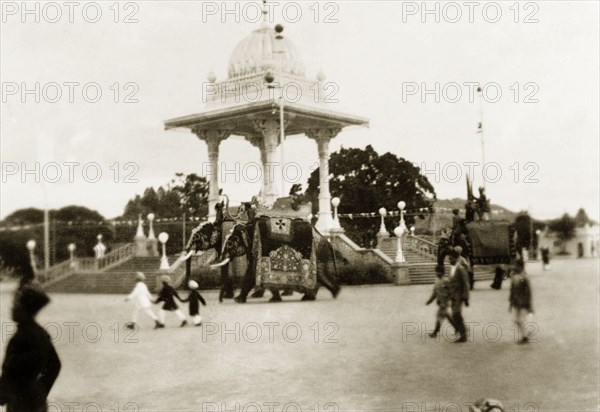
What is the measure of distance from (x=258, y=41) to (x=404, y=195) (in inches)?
312

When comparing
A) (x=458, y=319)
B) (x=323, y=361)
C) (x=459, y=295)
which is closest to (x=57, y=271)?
(x=323, y=361)

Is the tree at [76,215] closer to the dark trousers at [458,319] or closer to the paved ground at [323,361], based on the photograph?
the paved ground at [323,361]

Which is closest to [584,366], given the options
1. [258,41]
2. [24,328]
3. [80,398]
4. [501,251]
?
[80,398]

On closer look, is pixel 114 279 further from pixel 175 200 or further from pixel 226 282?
pixel 175 200

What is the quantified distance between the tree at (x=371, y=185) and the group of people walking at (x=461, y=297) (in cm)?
1043

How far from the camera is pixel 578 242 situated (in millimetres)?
22172

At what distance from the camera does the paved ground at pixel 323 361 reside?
8781 mm

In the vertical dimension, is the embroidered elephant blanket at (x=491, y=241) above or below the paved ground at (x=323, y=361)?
above

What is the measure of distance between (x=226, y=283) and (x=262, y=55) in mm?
11339

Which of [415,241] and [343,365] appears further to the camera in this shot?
[415,241]

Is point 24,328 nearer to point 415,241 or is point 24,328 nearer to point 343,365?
point 343,365

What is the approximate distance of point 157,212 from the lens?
63.1ft

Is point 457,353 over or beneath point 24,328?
beneath

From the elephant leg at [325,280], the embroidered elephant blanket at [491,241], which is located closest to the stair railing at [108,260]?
the elephant leg at [325,280]
